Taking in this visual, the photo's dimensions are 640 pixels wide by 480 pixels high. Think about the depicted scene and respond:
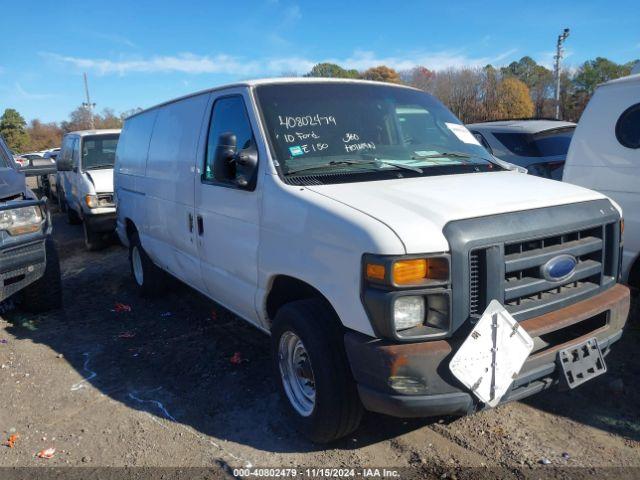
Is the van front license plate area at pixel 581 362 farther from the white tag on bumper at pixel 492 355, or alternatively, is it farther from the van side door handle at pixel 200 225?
the van side door handle at pixel 200 225

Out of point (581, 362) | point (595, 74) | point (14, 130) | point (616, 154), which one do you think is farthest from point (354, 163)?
point (14, 130)

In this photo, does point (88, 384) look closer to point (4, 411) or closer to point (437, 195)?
point (4, 411)

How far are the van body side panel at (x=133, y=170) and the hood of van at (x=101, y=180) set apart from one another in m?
2.59

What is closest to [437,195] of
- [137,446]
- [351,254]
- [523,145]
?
[351,254]

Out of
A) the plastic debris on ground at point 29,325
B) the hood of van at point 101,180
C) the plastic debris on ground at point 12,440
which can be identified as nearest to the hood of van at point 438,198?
the plastic debris on ground at point 12,440

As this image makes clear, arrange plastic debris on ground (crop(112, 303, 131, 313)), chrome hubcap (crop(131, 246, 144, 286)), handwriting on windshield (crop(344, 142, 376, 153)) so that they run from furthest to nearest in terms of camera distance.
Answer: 1. chrome hubcap (crop(131, 246, 144, 286))
2. plastic debris on ground (crop(112, 303, 131, 313))
3. handwriting on windshield (crop(344, 142, 376, 153))

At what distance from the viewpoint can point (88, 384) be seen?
4203 mm

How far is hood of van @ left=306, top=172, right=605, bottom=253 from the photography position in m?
2.55

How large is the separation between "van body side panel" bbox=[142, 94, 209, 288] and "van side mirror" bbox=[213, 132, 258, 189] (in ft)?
2.98

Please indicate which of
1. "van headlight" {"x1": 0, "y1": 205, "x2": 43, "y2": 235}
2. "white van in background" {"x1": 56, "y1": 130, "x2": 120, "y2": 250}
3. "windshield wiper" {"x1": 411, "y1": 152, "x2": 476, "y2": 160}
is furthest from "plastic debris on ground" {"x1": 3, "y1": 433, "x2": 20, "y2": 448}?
"white van in background" {"x1": 56, "y1": 130, "x2": 120, "y2": 250}

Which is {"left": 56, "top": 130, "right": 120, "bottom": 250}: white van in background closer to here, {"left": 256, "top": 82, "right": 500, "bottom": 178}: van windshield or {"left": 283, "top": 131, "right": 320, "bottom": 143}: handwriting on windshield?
{"left": 256, "top": 82, "right": 500, "bottom": 178}: van windshield

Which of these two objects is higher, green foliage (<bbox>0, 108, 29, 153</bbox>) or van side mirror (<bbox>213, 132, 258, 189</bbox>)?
green foliage (<bbox>0, 108, 29, 153</bbox>)

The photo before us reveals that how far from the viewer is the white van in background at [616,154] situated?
14.0ft

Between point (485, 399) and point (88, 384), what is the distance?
10.2 ft
